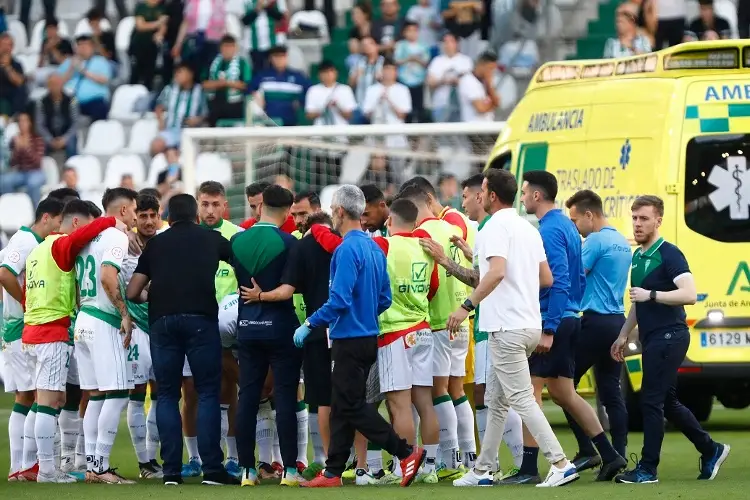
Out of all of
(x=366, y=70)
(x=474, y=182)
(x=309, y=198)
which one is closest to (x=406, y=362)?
(x=474, y=182)

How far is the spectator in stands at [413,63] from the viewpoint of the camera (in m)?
24.7

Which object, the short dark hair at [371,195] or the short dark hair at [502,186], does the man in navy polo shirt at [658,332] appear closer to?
the short dark hair at [502,186]

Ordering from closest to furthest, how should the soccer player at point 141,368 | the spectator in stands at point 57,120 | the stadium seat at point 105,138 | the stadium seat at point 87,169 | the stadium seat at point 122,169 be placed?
the soccer player at point 141,368 → the stadium seat at point 122,169 → the stadium seat at point 87,169 → the stadium seat at point 105,138 → the spectator in stands at point 57,120

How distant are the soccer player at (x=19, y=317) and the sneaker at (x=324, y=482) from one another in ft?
7.60

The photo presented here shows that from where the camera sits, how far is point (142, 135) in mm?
27125

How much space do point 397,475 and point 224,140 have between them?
12.0 metres

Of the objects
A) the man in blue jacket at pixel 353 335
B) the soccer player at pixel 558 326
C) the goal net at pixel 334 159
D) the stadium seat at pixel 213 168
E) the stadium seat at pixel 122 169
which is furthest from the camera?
the stadium seat at pixel 122 169

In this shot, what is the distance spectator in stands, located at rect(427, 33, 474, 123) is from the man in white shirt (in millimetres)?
14091

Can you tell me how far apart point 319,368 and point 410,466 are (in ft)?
3.33

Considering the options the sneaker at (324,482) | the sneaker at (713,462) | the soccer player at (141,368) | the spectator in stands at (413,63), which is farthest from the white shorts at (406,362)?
the spectator in stands at (413,63)

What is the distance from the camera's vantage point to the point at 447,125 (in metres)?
21.3

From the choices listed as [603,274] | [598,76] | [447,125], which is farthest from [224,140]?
[603,274]

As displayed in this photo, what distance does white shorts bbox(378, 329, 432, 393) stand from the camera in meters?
11.0

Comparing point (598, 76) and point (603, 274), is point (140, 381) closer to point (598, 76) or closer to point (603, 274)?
point (603, 274)
